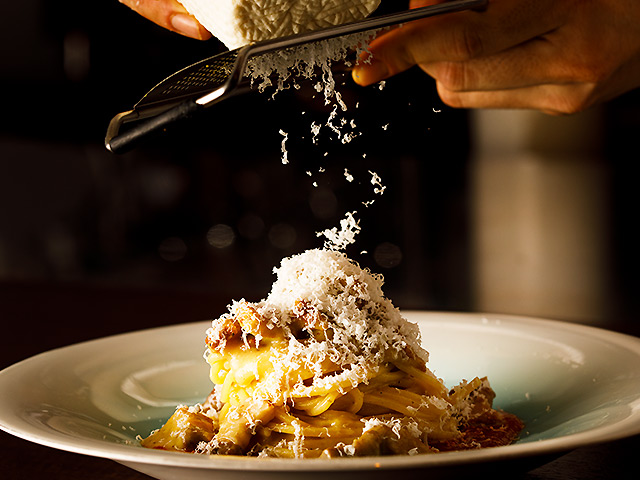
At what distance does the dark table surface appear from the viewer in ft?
3.16

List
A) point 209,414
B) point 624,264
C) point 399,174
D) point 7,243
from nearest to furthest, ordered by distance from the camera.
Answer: point 209,414 → point 624,264 → point 399,174 → point 7,243

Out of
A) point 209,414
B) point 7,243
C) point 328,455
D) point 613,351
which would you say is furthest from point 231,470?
point 7,243

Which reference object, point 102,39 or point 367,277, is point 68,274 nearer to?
point 102,39

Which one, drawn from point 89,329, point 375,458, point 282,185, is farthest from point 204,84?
point 282,185

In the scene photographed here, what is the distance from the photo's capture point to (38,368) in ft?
3.93

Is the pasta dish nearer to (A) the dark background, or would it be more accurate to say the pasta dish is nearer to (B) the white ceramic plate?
(B) the white ceramic plate

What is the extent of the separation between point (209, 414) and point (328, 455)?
0.31 m

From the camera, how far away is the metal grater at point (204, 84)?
84cm

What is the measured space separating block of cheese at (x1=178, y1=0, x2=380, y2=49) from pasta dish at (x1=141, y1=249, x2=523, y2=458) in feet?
1.14

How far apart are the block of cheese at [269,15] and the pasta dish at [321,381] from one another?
35 centimetres

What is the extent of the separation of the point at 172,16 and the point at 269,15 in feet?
1.36

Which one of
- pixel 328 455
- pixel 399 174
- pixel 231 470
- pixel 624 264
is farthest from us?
pixel 399 174

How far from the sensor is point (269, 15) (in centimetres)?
97

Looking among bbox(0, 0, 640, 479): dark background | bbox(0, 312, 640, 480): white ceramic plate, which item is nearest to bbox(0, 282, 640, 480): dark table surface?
bbox(0, 312, 640, 480): white ceramic plate
